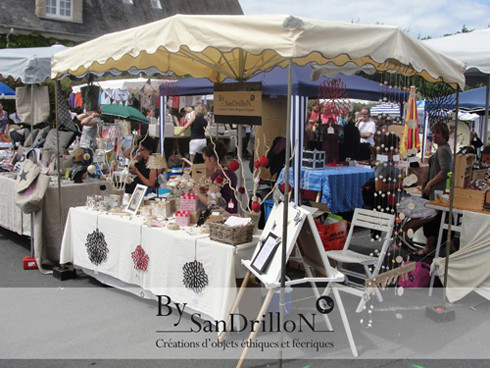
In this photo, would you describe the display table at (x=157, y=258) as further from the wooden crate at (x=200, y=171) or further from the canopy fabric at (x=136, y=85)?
the canopy fabric at (x=136, y=85)

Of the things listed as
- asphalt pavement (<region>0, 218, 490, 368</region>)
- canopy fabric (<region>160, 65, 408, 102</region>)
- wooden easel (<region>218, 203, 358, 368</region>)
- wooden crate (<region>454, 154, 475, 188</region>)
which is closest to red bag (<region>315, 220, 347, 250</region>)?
asphalt pavement (<region>0, 218, 490, 368</region>)

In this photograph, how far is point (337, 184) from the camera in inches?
275

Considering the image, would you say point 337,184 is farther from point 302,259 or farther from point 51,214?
point 51,214

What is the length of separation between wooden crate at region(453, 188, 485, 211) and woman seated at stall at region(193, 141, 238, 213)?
2.23m

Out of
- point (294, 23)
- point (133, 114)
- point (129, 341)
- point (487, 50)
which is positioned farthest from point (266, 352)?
point (133, 114)

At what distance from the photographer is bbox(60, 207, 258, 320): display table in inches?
135

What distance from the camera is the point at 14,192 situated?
560cm

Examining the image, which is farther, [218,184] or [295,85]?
[295,85]

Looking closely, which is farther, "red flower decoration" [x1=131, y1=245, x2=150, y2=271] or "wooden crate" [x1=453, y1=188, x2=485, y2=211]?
"wooden crate" [x1=453, y1=188, x2=485, y2=211]

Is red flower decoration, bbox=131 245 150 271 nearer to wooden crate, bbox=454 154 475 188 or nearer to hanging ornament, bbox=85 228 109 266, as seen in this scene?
hanging ornament, bbox=85 228 109 266

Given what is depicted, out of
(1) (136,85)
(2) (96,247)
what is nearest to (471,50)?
(2) (96,247)

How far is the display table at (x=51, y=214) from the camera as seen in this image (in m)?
5.07

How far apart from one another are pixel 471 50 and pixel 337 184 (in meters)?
2.63

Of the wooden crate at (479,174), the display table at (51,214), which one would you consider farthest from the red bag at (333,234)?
the display table at (51,214)
